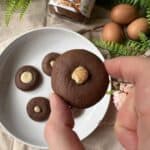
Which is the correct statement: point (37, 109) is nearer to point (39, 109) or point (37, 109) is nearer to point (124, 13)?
point (39, 109)

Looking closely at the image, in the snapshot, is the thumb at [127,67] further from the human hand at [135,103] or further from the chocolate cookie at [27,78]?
the chocolate cookie at [27,78]

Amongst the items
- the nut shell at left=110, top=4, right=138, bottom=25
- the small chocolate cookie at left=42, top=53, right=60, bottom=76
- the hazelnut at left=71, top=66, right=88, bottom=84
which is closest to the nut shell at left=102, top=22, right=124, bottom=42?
the nut shell at left=110, top=4, right=138, bottom=25

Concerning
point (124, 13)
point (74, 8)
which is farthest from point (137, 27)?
point (74, 8)

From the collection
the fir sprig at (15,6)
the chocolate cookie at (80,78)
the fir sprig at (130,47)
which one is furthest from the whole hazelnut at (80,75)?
the fir sprig at (15,6)

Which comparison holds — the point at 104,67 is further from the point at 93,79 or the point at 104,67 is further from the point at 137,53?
the point at 137,53

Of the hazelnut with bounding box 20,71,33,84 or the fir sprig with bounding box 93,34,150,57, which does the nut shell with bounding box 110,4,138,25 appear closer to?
the fir sprig with bounding box 93,34,150,57

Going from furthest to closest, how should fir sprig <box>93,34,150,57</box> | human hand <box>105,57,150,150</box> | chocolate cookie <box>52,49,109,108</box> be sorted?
fir sprig <box>93,34,150,57</box> < chocolate cookie <box>52,49,109,108</box> < human hand <box>105,57,150,150</box>
